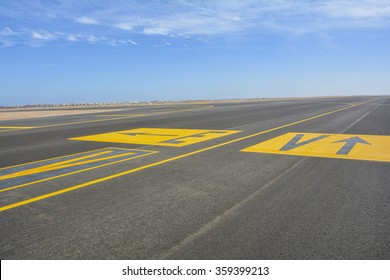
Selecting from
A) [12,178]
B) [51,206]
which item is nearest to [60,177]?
[12,178]

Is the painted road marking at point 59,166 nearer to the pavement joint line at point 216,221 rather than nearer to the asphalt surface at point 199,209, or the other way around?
the asphalt surface at point 199,209

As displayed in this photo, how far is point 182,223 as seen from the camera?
4.27 metres

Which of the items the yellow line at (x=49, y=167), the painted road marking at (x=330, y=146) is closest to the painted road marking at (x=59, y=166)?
the yellow line at (x=49, y=167)

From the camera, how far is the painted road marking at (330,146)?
8891mm

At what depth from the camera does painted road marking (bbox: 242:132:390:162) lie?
8.89m

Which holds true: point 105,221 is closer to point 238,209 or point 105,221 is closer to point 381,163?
point 238,209

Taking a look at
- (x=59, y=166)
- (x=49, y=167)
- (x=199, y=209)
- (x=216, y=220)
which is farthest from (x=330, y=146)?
(x=49, y=167)

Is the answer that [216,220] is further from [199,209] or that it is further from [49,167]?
[49,167]

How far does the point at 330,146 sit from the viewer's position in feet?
33.5

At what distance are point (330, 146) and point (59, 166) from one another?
26.7 ft

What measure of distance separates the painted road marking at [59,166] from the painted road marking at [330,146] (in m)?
3.87

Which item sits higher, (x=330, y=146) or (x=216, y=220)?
(x=330, y=146)

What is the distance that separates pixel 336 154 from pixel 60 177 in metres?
7.20
